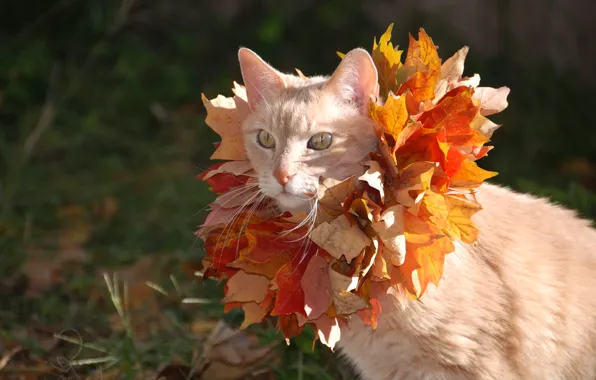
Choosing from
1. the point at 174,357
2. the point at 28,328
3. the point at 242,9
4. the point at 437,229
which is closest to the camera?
the point at 437,229

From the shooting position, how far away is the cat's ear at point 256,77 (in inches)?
72.5

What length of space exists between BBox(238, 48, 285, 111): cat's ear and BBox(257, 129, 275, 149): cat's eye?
0.29ft

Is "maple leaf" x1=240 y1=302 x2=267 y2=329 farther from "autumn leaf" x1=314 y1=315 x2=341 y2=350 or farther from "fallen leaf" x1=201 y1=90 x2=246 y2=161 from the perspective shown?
"fallen leaf" x1=201 y1=90 x2=246 y2=161

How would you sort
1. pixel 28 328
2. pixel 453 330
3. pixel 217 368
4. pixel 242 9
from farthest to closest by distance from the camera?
pixel 242 9 → pixel 28 328 → pixel 217 368 → pixel 453 330

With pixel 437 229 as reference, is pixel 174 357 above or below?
below

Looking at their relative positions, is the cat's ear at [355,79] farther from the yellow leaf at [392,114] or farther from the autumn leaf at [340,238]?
the autumn leaf at [340,238]

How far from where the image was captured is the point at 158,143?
4.65m

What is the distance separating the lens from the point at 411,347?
70.4 inches

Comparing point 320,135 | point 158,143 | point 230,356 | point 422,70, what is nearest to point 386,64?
point 422,70

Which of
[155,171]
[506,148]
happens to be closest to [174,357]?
[155,171]

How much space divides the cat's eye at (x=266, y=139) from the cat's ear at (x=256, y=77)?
0.29 feet

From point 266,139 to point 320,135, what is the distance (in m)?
0.16

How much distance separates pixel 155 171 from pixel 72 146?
46 centimetres

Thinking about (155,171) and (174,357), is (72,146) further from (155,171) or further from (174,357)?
(174,357)
